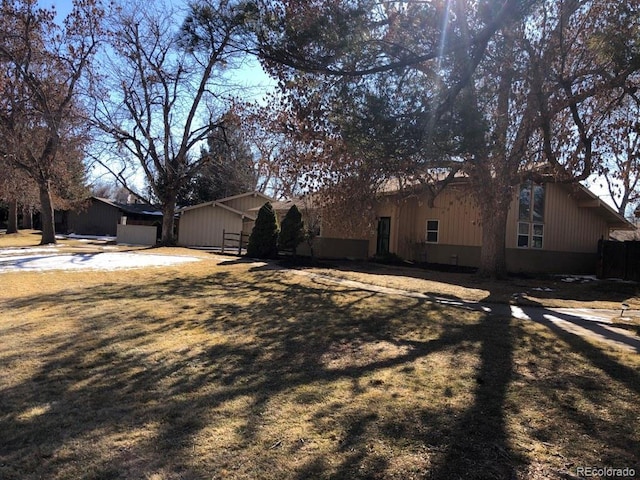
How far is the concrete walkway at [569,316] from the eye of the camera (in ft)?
23.4

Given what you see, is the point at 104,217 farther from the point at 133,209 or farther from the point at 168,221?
the point at 168,221

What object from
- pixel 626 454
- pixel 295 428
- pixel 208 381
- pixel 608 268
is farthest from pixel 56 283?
pixel 608 268

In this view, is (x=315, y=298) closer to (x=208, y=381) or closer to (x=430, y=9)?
(x=208, y=381)

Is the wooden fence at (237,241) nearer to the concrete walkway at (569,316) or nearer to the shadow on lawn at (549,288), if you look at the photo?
the shadow on lawn at (549,288)

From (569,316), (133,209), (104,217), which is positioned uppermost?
(133,209)

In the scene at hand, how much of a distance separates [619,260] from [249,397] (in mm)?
18305

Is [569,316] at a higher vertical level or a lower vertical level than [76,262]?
lower

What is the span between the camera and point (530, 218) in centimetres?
1948

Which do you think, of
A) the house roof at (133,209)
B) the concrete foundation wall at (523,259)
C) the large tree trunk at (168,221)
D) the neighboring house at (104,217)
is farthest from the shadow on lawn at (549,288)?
the neighboring house at (104,217)

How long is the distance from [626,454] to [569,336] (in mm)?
4006

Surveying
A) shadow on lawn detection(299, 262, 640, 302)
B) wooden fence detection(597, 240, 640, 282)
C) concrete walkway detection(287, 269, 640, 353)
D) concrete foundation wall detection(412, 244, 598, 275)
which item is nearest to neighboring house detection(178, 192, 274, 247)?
concrete foundation wall detection(412, 244, 598, 275)

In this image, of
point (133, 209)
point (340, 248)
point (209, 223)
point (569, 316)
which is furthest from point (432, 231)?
point (133, 209)

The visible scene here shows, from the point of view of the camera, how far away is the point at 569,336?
23.2 feet

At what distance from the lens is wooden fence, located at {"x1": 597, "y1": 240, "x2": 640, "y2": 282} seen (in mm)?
17969
